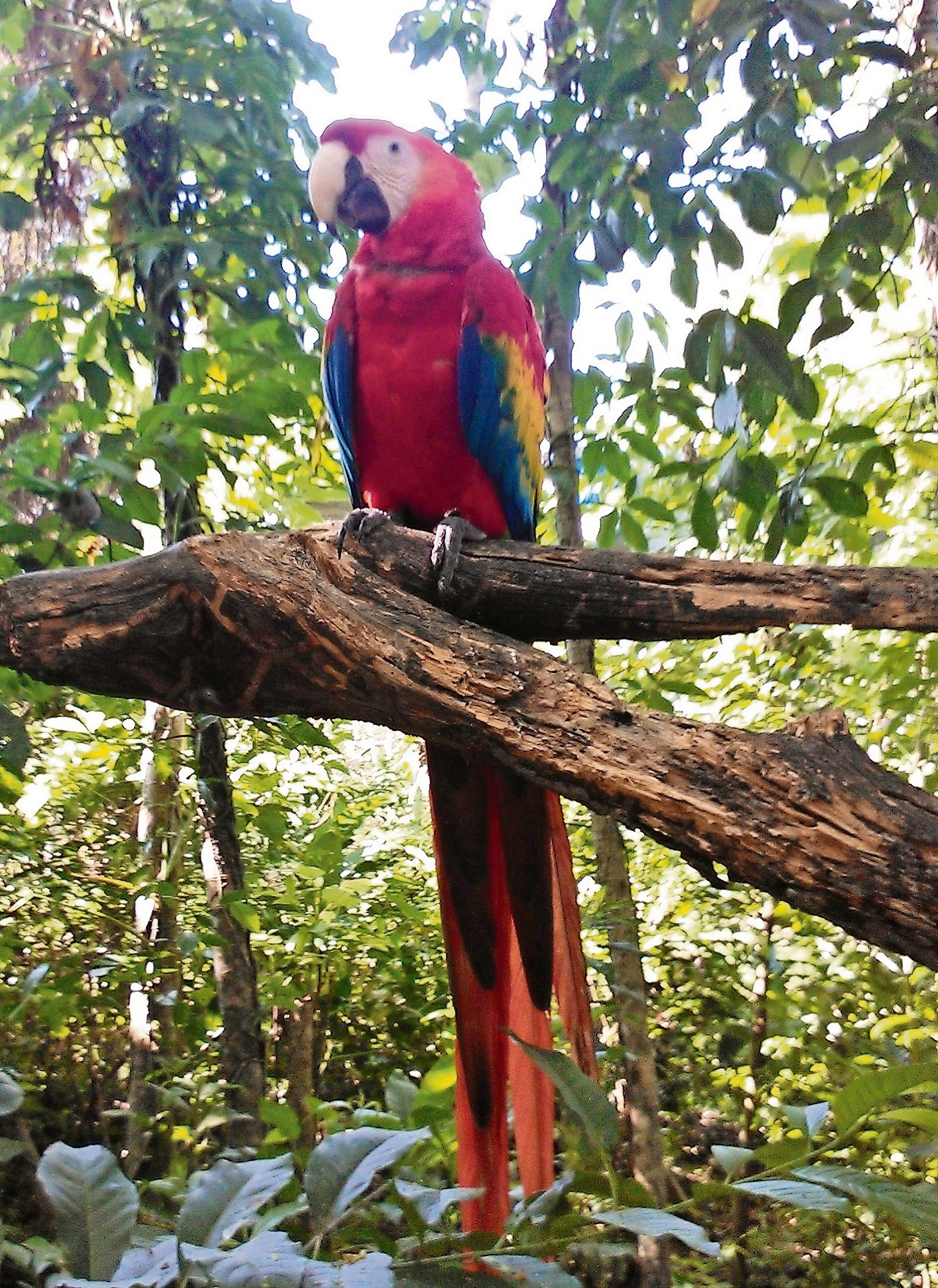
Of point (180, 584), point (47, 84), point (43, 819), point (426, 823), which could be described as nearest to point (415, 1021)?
point (426, 823)

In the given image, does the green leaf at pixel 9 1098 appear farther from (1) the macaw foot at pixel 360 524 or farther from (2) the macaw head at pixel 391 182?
(2) the macaw head at pixel 391 182

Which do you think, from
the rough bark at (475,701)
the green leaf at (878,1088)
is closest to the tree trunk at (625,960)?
the rough bark at (475,701)

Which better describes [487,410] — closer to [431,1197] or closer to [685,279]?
[685,279]

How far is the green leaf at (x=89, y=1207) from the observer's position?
1.59 ft

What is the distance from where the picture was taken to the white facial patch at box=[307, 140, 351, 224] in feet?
4.06

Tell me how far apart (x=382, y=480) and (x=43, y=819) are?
1.01m

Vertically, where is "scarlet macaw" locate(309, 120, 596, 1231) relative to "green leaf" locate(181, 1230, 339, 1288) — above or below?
above

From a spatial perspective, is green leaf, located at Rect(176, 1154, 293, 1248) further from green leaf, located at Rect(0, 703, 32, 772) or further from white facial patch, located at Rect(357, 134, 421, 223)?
white facial patch, located at Rect(357, 134, 421, 223)

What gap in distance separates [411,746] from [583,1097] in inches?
65.9

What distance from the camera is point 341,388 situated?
48.0 inches

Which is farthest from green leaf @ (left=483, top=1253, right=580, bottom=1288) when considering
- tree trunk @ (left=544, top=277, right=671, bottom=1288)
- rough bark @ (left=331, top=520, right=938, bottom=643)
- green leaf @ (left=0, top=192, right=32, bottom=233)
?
green leaf @ (left=0, top=192, right=32, bottom=233)

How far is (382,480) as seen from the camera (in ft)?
3.97

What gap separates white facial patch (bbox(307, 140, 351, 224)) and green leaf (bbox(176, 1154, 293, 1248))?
46.2 inches

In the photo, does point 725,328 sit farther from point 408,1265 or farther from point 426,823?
point 426,823
